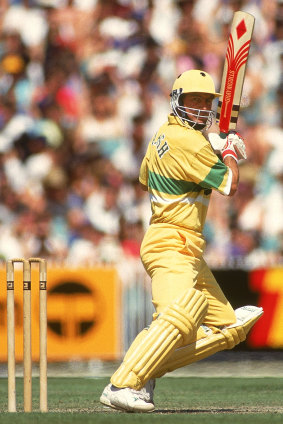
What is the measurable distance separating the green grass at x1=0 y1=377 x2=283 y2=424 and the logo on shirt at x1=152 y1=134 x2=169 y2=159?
1.41 metres

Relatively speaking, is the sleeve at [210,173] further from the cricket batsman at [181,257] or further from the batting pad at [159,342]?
the batting pad at [159,342]

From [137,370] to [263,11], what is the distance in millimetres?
6460

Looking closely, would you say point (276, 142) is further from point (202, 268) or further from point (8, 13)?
point (202, 268)

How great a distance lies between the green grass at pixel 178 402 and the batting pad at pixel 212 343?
0.27 m

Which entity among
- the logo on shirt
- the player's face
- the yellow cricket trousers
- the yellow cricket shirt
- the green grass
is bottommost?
the green grass

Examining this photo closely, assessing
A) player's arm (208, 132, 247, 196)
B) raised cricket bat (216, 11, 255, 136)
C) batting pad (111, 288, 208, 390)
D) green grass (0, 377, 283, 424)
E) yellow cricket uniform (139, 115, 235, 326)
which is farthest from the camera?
raised cricket bat (216, 11, 255, 136)

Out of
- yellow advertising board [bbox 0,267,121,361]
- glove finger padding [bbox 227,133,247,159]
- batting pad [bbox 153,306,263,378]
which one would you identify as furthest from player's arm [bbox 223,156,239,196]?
yellow advertising board [bbox 0,267,121,361]

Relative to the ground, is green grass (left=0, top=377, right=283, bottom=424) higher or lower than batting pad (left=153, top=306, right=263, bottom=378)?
lower

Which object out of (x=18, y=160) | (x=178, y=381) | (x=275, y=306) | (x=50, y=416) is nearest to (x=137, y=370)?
(x=50, y=416)

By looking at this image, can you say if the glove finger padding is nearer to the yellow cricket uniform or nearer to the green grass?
the yellow cricket uniform

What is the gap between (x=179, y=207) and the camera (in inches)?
207

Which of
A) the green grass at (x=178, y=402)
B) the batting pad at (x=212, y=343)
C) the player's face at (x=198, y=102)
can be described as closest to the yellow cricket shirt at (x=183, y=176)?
the player's face at (x=198, y=102)

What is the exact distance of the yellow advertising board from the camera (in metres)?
→ 8.81

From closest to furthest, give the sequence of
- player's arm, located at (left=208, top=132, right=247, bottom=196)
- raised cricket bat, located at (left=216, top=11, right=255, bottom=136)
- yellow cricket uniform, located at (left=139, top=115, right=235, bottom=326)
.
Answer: yellow cricket uniform, located at (left=139, top=115, right=235, bottom=326), player's arm, located at (left=208, top=132, right=247, bottom=196), raised cricket bat, located at (left=216, top=11, right=255, bottom=136)
